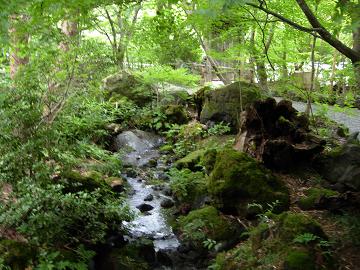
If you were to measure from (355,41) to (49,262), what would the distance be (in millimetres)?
5418

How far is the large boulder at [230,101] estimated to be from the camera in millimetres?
10430

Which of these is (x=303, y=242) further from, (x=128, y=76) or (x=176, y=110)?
(x=128, y=76)

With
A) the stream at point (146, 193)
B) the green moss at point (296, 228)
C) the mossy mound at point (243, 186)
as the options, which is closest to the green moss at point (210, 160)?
the mossy mound at point (243, 186)

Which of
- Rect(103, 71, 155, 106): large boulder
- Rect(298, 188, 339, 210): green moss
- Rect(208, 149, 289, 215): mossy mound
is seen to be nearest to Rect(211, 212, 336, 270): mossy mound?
Rect(208, 149, 289, 215): mossy mound

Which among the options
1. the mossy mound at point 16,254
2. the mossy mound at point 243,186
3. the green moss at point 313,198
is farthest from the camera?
the mossy mound at point 243,186

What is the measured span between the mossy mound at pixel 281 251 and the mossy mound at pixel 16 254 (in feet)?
7.51

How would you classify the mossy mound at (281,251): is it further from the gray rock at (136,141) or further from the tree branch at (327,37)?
the gray rock at (136,141)

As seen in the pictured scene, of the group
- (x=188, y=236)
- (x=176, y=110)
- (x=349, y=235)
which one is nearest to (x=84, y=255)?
(x=188, y=236)

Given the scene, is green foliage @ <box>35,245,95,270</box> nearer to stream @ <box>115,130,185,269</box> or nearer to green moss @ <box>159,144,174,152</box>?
stream @ <box>115,130,185,269</box>

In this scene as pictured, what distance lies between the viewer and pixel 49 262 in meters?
4.13

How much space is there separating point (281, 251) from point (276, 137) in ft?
9.34

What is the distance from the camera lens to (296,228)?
443cm

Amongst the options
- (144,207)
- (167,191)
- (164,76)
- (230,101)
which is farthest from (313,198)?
(164,76)

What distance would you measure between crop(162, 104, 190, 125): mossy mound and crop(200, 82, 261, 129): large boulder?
118 centimetres
